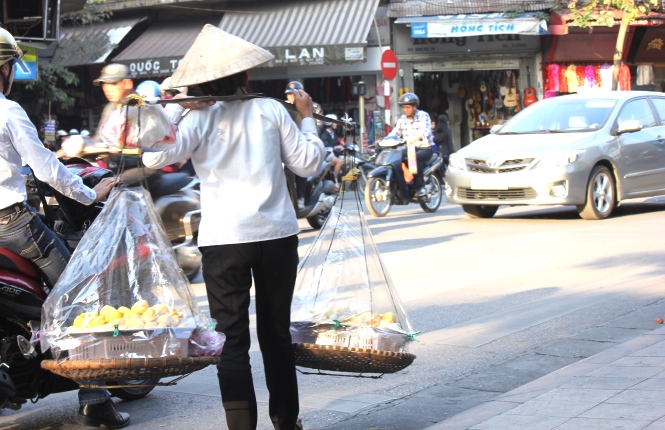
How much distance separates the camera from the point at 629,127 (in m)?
13.3

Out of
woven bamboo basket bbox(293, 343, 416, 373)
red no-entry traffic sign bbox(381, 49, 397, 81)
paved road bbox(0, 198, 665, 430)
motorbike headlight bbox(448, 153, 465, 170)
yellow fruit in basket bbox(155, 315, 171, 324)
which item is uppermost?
red no-entry traffic sign bbox(381, 49, 397, 81)

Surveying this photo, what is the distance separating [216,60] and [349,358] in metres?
1.39

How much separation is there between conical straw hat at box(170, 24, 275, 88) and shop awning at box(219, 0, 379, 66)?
20.3 metres

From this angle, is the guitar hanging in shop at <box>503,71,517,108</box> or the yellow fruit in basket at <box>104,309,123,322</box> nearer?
the yellow fruit in basket at <box>104,309,123,322</box>

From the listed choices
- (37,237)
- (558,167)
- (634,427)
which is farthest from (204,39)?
(558,167)

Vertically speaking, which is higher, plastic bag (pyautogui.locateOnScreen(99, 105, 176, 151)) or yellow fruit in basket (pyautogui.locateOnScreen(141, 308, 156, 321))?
plastic bag (pyautogui.locateOnScreen(99, 105, 176, 151))

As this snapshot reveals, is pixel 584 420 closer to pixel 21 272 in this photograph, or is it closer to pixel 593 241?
pixel 21 272

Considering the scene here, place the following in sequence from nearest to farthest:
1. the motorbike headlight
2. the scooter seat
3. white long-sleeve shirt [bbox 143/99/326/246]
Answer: white long-sleeve shirt [bbox 143/99/326/246] < the scooter seat < the motorbike headlight

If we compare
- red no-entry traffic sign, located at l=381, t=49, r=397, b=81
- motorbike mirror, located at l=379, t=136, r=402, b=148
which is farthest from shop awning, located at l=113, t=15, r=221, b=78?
motorbike mirror, located at l=379, t=136, r=402, b=148

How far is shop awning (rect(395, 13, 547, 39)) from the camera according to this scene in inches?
961

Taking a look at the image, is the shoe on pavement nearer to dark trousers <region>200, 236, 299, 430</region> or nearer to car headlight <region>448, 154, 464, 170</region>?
dark trousers <region>200, 236, 299, 430</region>

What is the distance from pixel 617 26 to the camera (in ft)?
85.1

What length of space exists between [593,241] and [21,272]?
784 cm

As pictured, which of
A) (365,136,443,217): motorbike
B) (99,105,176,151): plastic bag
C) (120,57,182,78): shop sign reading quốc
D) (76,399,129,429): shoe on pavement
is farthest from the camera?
(120,57,182,78): shop sign reading quốc
